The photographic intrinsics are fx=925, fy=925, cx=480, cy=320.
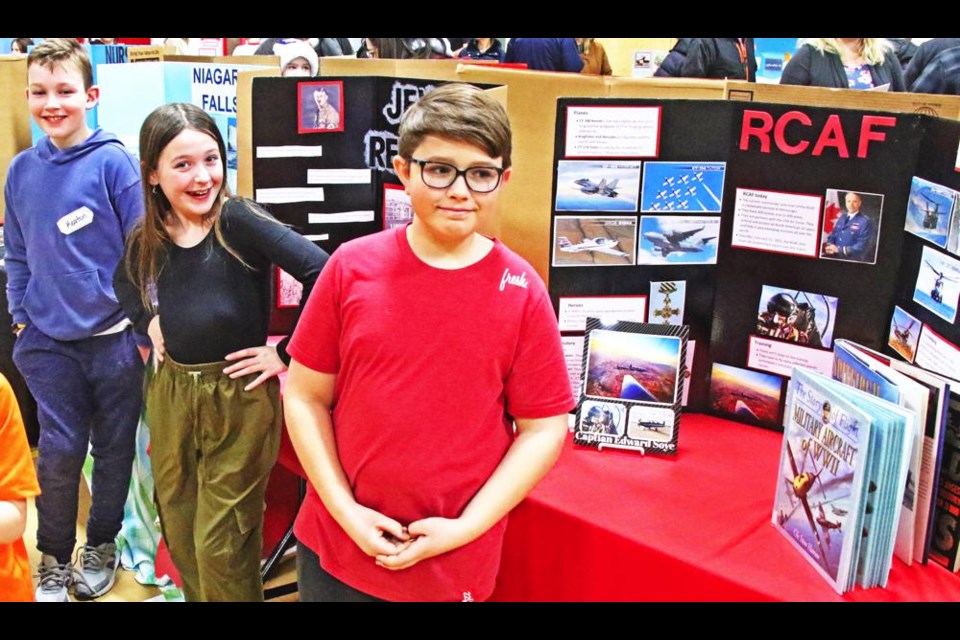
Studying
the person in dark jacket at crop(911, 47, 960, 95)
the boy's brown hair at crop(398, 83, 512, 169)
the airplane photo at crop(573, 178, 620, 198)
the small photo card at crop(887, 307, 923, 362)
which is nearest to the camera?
the boy's brown hair at crop(398, 83, 512, 169)

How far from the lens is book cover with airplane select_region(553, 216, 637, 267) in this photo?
2.12 m

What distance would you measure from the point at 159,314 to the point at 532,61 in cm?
292

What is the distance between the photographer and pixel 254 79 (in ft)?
7.90

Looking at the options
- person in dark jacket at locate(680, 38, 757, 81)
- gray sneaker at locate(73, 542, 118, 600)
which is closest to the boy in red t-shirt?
gray sneaker at locate(73, 542, 118, 600)

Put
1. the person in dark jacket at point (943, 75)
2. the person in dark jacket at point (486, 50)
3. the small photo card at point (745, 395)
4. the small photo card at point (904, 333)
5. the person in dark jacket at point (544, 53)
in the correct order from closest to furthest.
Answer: the small photo card at point (904, 333)
the small photo card at point (745, 395)
the person in dark jacket at point (943, 75)
the person in dark jacket at point (544, 53)
the person in dark jacket at point (486, 50)

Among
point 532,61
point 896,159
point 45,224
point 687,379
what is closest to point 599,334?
point 687,379

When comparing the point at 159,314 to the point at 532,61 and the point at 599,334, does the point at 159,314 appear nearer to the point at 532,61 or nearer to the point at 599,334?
the point at 599,334

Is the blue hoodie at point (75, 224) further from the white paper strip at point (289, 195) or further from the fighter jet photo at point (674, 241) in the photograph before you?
the fighter jet photo at point (674, 241)

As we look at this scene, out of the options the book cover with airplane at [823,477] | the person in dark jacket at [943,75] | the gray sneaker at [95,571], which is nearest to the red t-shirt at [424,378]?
the book cover with airplane at [823,477]

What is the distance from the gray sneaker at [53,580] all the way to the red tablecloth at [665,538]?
4.63ft

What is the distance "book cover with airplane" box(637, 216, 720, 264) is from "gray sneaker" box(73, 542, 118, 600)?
5.92 ft

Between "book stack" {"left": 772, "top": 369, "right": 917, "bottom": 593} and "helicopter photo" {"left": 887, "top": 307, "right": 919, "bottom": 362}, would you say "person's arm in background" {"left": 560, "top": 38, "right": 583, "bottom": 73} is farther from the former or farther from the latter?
"book stack" {"left": 772, "top": 369, "right": 917, "bottom": 593}

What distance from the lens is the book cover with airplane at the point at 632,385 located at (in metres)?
2.04

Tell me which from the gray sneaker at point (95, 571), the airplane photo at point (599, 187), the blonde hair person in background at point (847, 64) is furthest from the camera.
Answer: the blonde hair person in background at point (847, 64)
